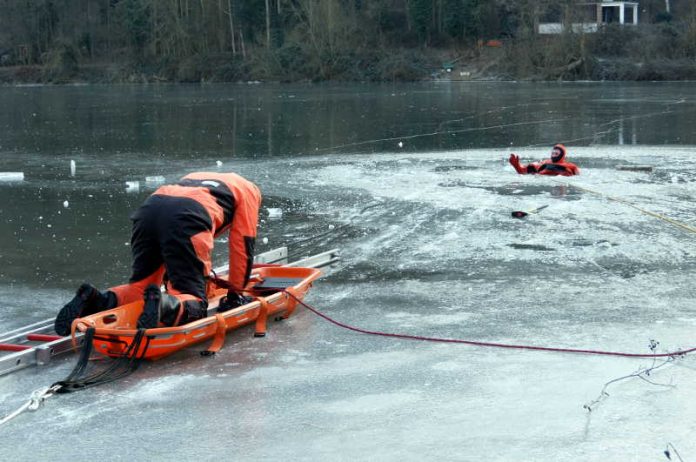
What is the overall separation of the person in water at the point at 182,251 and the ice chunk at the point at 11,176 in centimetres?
939

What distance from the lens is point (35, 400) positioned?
577 centimetres

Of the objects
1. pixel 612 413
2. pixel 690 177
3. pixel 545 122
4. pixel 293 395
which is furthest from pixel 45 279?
pixel 545 122

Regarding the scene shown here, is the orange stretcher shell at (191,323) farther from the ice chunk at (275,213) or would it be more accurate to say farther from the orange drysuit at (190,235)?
the ice chunk at (275,213)

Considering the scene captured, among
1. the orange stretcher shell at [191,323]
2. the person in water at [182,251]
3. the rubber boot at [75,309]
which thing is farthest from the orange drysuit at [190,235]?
the rubber boot at [75,309]

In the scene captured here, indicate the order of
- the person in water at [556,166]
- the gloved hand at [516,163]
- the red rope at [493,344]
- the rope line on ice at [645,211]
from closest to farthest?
the red rope at [493,344]
the rope line on ice at [645,211]
the person in water at [556,166]
the gloved hand at [516,163]

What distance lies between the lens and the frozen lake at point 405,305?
5297 millimetres

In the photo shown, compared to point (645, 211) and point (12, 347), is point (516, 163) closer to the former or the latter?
point (645, 211)

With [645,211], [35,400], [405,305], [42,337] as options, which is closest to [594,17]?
[645,211]

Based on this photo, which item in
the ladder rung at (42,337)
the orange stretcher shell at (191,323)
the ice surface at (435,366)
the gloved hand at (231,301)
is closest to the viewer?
the ice surface at (435,366)

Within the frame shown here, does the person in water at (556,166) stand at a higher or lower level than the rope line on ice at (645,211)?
higher

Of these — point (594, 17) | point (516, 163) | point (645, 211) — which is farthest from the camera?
point (594, 17)

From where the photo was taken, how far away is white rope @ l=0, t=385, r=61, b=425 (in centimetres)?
560

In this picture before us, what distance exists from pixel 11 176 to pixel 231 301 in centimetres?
989

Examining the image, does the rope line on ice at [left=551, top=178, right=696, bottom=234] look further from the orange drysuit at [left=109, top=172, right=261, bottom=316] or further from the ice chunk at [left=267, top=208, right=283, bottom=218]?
the orange drysuit at [left=109, top=172, right=261, bottom=316]
